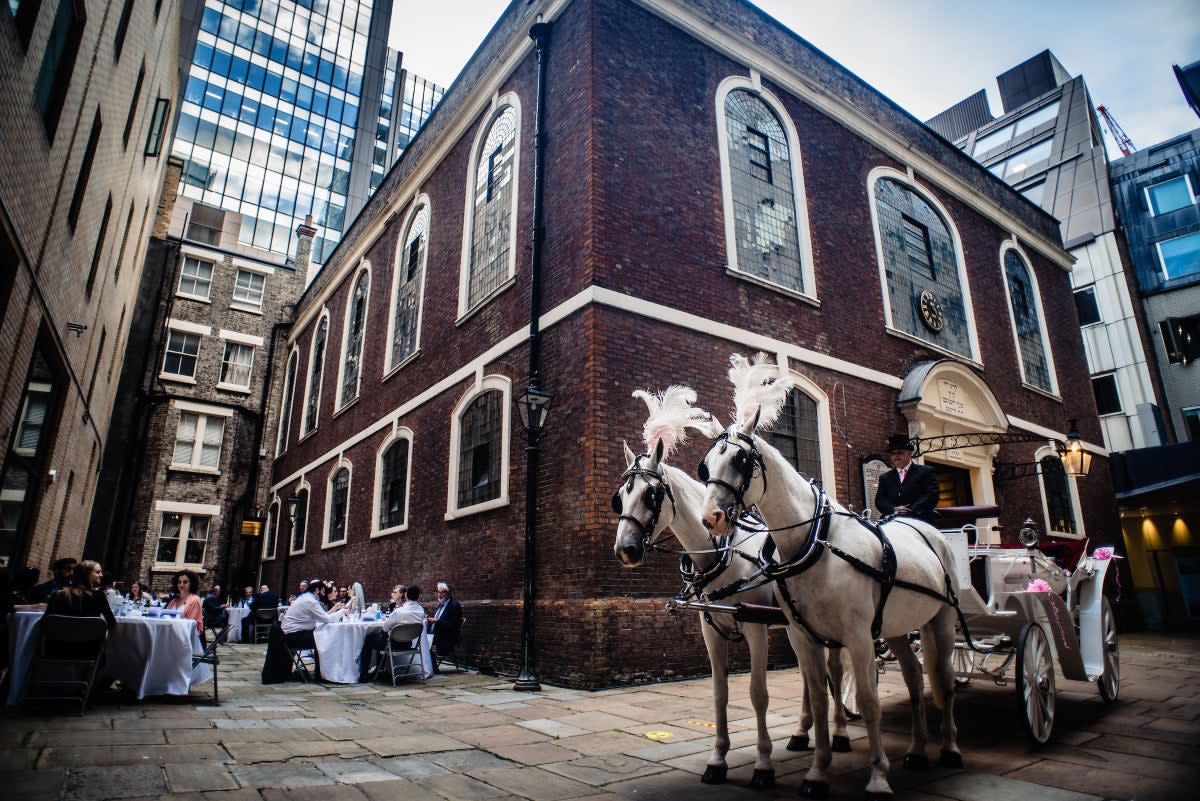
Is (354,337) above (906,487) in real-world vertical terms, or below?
above

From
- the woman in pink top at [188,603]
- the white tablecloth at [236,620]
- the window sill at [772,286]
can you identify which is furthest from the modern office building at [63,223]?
the window sill at [772,286]

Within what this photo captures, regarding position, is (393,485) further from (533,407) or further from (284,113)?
(284,113)

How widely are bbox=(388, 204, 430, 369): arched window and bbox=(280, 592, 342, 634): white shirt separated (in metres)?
6.28

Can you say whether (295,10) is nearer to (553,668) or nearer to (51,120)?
(51,120)

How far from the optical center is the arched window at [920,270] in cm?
1366

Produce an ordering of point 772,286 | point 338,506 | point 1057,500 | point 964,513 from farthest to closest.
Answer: point 338,506 < point 1057,500 < point 772,286 < point 964,513

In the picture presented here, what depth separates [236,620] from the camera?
16.9 metres

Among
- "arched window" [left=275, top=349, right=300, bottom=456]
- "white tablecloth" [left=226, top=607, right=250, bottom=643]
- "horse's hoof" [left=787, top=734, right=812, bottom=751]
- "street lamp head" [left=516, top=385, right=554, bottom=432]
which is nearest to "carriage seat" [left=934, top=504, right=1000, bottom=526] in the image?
"horse's hoof" [left=787, top=734, right=812, bottom=751]

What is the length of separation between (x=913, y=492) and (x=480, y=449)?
7.24 m

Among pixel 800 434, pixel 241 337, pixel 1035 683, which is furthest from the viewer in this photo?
pixel 241 337

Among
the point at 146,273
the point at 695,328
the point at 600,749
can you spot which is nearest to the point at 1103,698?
the point at 600,749

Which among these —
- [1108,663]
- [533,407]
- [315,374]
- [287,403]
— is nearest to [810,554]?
[1108,663]

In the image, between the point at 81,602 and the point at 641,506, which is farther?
the point at 81,602

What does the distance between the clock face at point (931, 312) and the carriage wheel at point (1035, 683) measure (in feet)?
33.3
